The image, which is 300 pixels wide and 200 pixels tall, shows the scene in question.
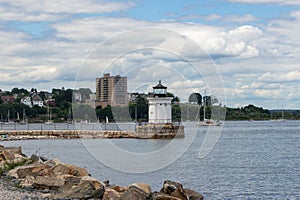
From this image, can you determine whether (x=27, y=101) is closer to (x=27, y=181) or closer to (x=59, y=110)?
(x=59, y=110)

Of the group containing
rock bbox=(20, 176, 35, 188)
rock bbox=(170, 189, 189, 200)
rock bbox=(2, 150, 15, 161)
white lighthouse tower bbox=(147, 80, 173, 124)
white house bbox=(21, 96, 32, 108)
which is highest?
white house bbox=(21, 96, 32, 108)

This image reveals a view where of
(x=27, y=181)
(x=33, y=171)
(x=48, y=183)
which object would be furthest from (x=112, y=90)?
(x=48, y=183)

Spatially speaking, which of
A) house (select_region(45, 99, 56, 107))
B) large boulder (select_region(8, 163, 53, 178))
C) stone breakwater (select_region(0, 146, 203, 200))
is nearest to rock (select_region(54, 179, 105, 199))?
stone breakwater (select_region(0, 146, 203, 200))

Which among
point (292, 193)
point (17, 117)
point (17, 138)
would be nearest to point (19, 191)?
point (292, 193)

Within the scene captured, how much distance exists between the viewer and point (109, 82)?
196ft

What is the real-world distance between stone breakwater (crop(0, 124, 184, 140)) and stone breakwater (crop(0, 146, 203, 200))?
37.9 meters

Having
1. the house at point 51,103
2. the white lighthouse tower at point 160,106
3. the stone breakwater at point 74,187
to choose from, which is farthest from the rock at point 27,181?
the house at point 51,103

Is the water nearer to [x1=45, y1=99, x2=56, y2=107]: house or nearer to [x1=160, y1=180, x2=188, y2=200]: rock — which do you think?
[x1=160, y1=180, x2=188, y2=200]: rock

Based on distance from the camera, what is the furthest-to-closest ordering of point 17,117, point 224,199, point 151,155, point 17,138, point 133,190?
1. point 17,117
2. point 17,138
3. point 151,155
4. point 224,199
5. point 133,190

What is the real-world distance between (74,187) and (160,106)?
40.9 meters

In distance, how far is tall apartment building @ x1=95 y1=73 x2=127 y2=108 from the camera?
190 ft

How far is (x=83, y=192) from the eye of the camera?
20.2 metres

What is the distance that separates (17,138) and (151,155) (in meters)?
31.5

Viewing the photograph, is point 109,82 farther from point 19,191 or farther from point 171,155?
point 19,191
